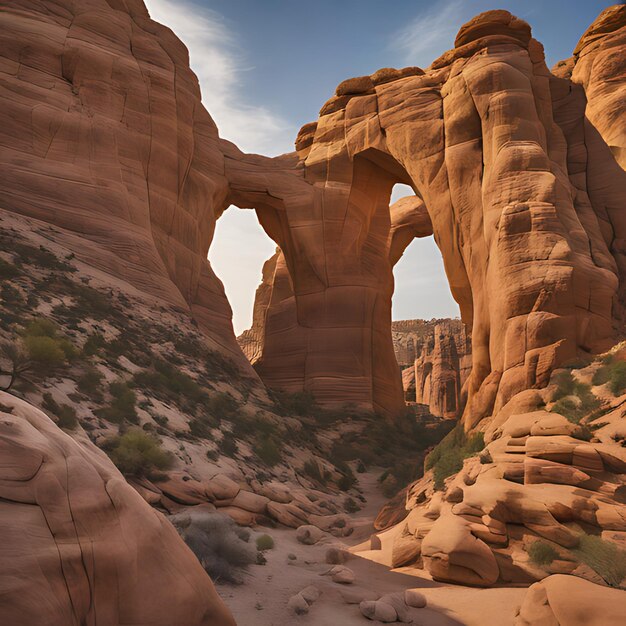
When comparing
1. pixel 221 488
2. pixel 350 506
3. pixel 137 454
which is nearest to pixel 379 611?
pixel 221 488

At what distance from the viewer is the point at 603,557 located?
6.49m

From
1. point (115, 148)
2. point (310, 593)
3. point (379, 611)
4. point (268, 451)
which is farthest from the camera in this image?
point (115, 148)

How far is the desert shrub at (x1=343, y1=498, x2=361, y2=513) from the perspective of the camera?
1384 cm

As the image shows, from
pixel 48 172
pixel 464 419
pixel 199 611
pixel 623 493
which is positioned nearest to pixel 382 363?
pixel 464 419

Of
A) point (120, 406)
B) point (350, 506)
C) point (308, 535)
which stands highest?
point (120, 406)

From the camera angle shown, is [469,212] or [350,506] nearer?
[350,506]

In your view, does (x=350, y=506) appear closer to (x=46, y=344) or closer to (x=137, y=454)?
(x=137, y=454)

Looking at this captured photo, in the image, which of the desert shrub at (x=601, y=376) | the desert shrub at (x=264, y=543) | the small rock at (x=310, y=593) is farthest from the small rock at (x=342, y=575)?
the desert shrub at (x=601, y=376)

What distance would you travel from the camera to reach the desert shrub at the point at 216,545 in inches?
261

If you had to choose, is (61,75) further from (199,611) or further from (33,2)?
(199,611)

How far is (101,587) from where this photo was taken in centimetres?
329

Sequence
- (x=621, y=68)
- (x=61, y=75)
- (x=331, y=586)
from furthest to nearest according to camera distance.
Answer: (x=621, y=68)
(x=61, y=75)
(x=331, y=586)

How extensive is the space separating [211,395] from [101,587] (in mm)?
12274

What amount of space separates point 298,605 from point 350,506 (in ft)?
26.6
